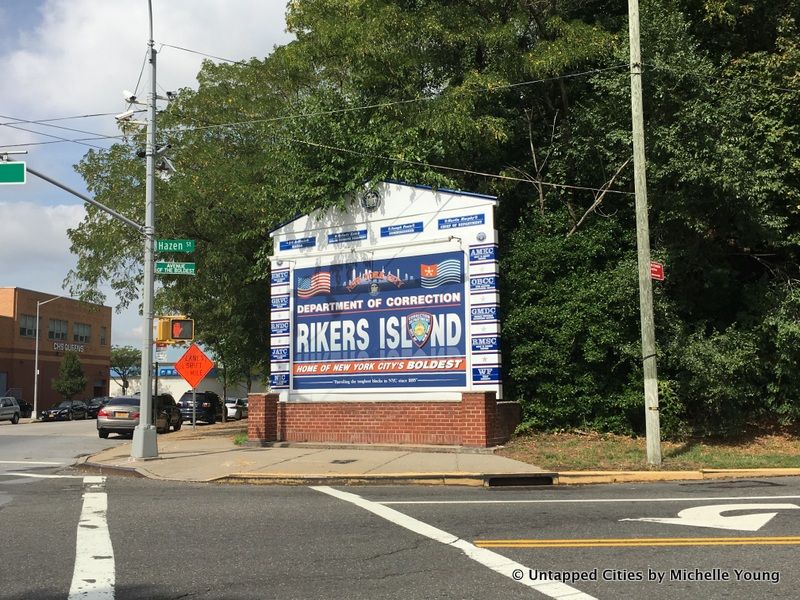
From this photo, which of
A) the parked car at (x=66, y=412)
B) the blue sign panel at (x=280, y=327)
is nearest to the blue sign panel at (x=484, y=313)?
the blue sign panel at (x=280, y=327)

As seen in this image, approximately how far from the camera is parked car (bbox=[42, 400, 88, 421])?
4662 centimetres

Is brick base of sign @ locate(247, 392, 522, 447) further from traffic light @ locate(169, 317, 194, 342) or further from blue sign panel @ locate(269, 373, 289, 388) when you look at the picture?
traffic light @ locate(169, 317, 194, 342)

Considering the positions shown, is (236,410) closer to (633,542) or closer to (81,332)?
(81,332)

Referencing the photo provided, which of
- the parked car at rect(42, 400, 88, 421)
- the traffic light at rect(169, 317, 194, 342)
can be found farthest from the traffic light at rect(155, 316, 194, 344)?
the parked car at rect(42, 400, 88, 421)

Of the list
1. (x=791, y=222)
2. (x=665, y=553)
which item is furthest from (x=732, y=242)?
(x=665, y=553)

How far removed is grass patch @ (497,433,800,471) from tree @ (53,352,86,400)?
174 ft

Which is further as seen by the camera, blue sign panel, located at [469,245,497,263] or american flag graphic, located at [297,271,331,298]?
american flag graphic, located at [297,271,331,298]

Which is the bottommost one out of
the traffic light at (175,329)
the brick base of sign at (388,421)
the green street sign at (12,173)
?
the brick base of sign at (388,421)

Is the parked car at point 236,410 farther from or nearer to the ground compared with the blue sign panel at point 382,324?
nearer to the ground

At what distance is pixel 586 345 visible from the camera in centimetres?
1644

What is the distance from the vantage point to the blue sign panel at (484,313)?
15.9 metres

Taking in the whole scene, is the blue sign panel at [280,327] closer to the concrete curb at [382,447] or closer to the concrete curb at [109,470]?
the concrete curb at [382,447]

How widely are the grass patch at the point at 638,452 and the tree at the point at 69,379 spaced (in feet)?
174

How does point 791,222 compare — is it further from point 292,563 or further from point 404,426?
→ point 292,563
